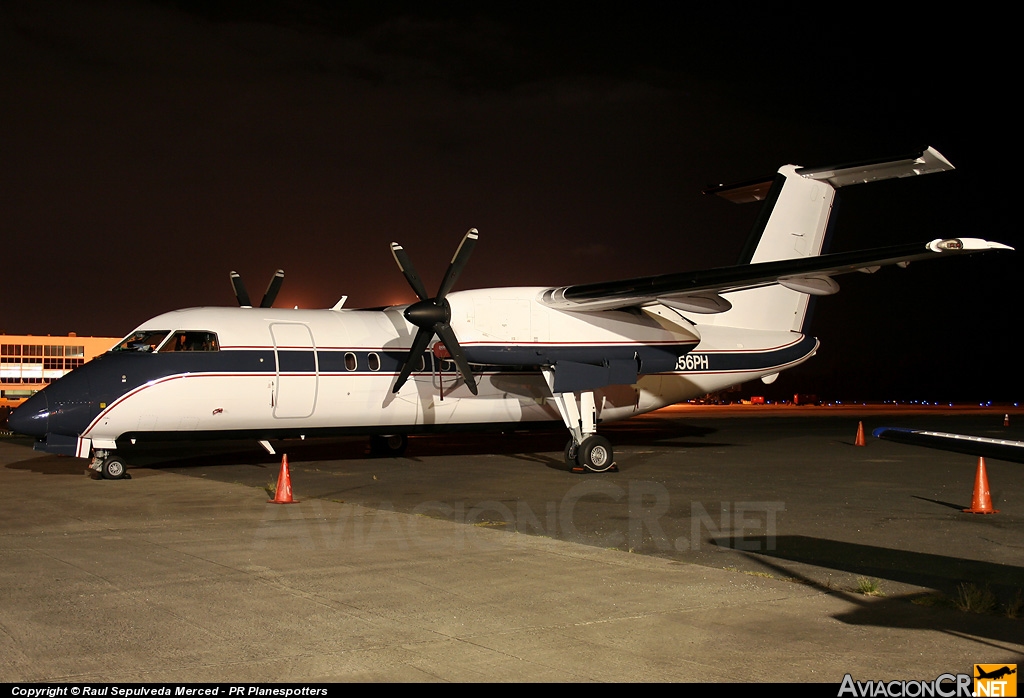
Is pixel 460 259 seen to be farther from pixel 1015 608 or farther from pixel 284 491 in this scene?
pixel 1015 608

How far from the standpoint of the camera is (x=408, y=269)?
62.4 ft

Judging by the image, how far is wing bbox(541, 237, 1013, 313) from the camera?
584 inches

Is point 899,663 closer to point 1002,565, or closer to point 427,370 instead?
point 1002,565

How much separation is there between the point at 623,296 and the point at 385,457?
23.8 ft

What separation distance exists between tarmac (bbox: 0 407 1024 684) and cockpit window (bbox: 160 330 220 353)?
2450 mm

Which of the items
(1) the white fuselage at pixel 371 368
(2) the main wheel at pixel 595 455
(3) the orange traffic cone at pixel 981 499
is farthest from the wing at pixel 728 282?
(3) the orange traffic cone at pixel 981 499

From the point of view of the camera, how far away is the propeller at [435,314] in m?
17.4

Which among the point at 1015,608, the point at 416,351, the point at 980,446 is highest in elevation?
the point at 416,351

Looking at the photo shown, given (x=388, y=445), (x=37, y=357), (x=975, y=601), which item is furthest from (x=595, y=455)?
(x=37, y=357)

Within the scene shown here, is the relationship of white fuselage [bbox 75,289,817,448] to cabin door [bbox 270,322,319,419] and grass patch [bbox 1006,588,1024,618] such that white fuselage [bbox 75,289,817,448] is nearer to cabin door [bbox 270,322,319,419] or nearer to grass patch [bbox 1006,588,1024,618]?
cabin door [bbox 270,322,319,419]

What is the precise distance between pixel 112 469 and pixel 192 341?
2.74 meters

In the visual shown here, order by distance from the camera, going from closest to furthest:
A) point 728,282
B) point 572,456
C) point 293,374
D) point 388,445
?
1. point 728,282
2. point 293,374
3. point 572,456
4. point 388,445

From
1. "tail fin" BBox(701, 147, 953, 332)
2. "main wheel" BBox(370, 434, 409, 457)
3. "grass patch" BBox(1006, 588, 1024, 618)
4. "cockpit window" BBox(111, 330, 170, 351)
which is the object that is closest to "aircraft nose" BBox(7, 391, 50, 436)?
"cockpit window" BBox(111, 330, 170, 351)

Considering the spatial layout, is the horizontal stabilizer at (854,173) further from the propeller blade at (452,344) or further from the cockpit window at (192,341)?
the cockpit window at (192,341)
